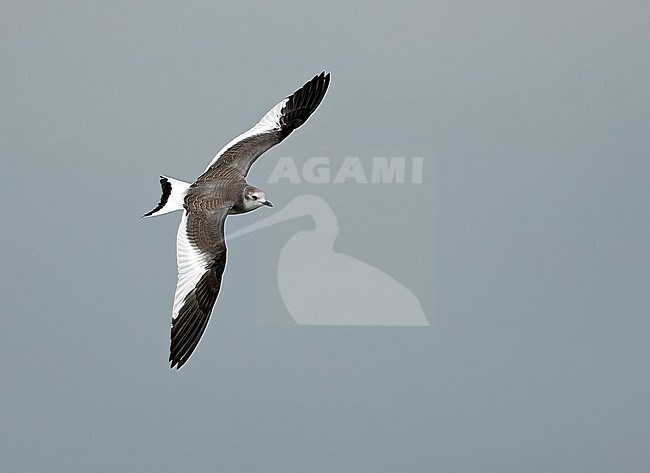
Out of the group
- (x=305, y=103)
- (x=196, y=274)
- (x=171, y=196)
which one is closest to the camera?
(x=196, y=274)

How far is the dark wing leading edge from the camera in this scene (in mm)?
2814

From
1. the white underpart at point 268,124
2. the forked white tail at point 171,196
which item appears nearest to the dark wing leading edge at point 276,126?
the white underpart at point 268,124

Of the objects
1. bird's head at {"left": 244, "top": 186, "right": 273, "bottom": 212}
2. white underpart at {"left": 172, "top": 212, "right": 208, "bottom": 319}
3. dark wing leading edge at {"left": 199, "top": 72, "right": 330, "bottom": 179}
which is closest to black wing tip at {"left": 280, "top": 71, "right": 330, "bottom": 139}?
dark wing leading edge at {"left": 199, "top": 72, "right": 330, "bottom": 179}

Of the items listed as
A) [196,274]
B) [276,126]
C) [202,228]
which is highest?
[276,126]

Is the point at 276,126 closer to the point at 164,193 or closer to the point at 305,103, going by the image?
the point at 305,103

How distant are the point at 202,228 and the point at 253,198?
13cm

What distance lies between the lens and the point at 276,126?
291 cm

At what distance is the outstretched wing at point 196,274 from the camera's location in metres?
2.46

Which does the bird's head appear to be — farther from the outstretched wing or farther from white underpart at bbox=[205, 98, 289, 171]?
white underpart at bbox=[205, 98, 289, 171]

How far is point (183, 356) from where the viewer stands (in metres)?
2.41

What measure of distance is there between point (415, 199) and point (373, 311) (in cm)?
37

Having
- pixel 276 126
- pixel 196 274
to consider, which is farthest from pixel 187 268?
pixel 276 126

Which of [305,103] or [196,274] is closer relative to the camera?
[196,274]

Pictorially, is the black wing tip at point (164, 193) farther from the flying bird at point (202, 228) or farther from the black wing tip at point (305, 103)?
the black wing tip at point (305, 103)
